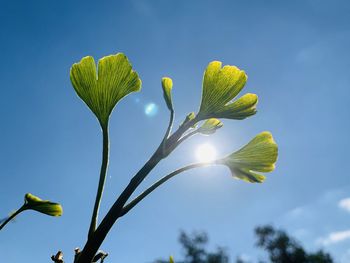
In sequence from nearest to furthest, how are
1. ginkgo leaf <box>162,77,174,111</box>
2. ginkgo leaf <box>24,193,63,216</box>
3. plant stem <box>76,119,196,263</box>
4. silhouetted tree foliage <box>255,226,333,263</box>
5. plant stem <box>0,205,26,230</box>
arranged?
plant stem <box>76,119,196,263</box> < plant stem <box>0,205,26,230</box> < ginkgo leaf <box>24,193,63,216</box> < ginkgo leaf <box>162,77,174,111</box> < silhouetted tree foliage <box>255,226,333,263</box>

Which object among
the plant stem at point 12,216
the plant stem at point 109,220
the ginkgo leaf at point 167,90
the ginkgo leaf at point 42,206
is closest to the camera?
the plant stem at point 109,220

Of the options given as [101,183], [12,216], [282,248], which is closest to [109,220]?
[101,183]

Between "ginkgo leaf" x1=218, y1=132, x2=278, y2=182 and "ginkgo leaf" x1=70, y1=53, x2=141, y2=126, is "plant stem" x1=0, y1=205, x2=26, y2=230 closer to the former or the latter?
"ginkgo leaf" x1=70, y1=53, x2=141, y2=126

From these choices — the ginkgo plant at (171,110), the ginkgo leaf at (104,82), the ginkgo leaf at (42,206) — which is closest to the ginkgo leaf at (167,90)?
the ginkgo plant at (171,110)

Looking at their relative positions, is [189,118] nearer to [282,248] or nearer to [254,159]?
[254,159]

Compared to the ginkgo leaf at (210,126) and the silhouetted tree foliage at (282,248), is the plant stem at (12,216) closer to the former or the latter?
the ginkgo leaf at (210,126)

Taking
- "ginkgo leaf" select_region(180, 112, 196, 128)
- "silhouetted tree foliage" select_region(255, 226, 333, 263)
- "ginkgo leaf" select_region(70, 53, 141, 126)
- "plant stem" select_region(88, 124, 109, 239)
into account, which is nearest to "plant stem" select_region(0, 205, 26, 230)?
"plant stem" select_region(88, 124, 109, 239)

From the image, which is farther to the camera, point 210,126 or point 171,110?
point 210,126

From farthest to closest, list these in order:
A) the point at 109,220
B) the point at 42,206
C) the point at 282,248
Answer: the point at 282,248
the point at 42,206
the point at 109,220
